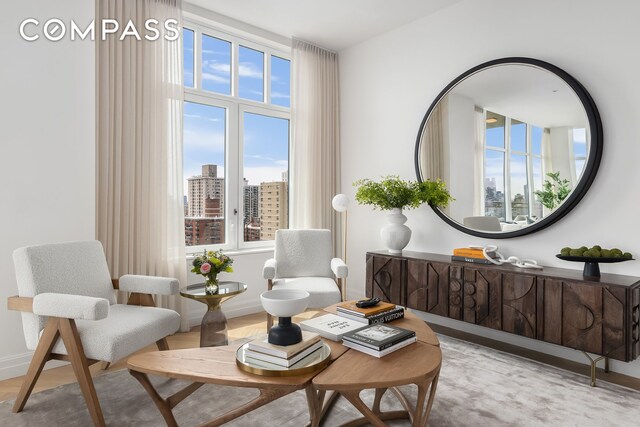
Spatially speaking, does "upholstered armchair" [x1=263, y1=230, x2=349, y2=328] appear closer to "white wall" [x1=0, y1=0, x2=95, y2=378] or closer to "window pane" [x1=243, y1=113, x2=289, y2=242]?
"window pane" [x1=243, y1=113, x2=289, y2=242]

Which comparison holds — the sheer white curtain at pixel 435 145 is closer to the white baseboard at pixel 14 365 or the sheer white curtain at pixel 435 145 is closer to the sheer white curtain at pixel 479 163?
the sheer white curtain at pixel 479 163

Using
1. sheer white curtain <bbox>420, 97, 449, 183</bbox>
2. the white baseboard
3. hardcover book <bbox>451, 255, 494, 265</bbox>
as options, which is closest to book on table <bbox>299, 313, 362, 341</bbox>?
hardcover book <bbox>451, 255, 494, 265</bbox>

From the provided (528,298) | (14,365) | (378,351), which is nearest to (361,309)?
(378,351)

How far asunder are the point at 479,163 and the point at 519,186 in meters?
0.40

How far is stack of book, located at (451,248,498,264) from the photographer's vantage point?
10.2 ft

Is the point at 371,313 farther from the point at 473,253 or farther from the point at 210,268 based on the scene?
the point at 473,253

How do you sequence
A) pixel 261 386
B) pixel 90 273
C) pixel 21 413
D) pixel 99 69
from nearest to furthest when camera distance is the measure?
pixel 261 386
pixel 21 413
pixel 90 273
pixel 99 69

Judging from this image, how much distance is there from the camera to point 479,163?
136 inches

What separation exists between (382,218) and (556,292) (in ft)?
6.64

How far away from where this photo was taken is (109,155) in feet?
10.4

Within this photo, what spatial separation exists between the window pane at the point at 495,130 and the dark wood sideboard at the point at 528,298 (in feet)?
3.49

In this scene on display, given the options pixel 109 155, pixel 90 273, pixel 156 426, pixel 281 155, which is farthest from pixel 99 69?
pixel 156 426

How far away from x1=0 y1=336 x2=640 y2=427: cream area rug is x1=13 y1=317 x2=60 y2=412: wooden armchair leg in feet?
0.22

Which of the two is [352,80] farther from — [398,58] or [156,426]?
[156,426]
